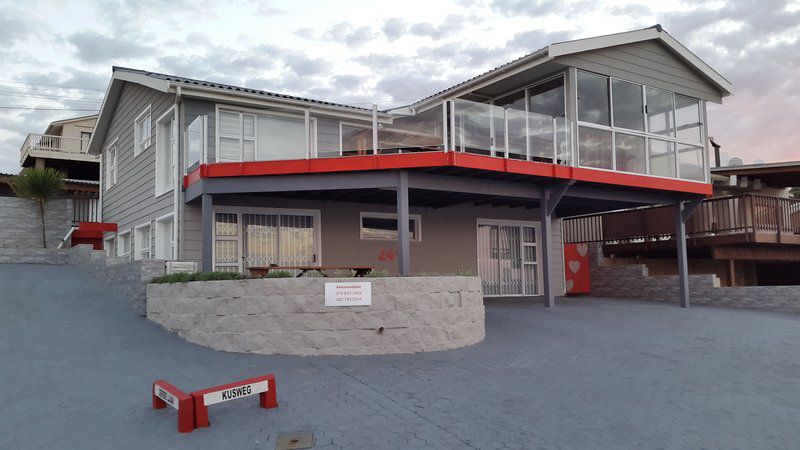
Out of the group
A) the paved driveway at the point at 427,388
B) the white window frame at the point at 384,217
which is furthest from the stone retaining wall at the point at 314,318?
the white window frame at the point at 384,217

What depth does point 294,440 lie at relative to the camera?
16.6 ft

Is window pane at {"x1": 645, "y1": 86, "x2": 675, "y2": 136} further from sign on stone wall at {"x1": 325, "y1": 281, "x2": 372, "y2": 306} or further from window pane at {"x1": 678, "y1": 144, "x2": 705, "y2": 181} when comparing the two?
sign on stone wall at {"x1": 325, "y1": 281, "x2": 372, "y2": 306}

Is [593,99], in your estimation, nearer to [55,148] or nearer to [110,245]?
[110,245]

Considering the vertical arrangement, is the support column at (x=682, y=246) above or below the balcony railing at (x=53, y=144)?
below

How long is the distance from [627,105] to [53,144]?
28421mm

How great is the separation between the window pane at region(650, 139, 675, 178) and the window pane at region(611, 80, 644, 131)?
2.14 feet

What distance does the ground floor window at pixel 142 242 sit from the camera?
14.6m

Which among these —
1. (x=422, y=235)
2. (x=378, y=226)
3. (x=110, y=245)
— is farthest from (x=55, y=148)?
(x=422, y=235)

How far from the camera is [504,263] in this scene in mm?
16984

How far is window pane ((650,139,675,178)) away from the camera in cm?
1470

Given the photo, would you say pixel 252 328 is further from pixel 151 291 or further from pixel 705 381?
pixel 705 381

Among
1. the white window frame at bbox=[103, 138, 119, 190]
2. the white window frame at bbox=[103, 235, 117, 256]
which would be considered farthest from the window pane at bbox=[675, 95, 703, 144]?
the white window frame at bbox=[103, 235, 117, 256]

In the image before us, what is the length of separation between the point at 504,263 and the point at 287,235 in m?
6.74

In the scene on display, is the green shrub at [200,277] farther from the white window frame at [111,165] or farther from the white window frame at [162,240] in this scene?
the white window frame at [111,165]
